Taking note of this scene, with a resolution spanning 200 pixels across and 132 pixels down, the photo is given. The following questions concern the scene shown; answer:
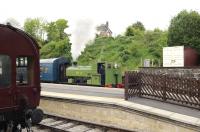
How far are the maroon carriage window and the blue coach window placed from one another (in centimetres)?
37

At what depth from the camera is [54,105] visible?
17.8 meters

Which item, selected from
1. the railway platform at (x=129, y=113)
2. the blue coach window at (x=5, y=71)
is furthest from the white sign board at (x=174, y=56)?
the blue coach window at (x=5, y=71)

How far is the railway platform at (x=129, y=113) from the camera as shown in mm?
12070

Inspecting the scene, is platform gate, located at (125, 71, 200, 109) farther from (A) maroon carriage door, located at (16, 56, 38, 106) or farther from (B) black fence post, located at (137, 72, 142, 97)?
(A) maroon carriage door, located at (16, 56, 38, 106)

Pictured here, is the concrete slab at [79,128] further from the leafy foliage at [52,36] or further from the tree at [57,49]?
the tree at [57,49]

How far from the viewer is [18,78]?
10953 mm

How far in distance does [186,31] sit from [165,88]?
17.6m

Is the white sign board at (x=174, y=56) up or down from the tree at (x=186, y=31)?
down

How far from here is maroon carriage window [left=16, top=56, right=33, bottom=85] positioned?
10955 mm

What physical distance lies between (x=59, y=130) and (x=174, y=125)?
4.10 metres

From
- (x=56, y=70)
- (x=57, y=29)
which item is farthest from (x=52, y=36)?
(x=56, y=70)

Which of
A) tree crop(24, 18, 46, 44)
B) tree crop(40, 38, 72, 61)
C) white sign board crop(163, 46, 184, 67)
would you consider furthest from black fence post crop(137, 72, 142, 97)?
tree crop(24, 18, 46, 44)

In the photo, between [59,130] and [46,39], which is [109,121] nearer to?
[59,130]

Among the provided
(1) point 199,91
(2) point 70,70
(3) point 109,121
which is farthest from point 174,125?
(2) point 70,70
